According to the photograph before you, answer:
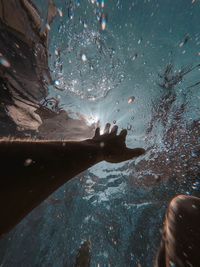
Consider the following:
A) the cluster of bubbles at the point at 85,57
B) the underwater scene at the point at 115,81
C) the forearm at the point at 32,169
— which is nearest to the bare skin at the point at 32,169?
the forearm at the point at 32,169

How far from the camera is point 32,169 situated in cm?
180

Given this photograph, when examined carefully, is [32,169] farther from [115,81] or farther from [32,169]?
[115,81]

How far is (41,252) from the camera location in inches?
1195

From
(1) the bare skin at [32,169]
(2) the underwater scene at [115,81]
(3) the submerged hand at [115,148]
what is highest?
(2) the underwater scene at [115,81]

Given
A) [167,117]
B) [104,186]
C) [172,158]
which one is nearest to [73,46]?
[167,117]

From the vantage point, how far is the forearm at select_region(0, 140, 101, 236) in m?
1.72

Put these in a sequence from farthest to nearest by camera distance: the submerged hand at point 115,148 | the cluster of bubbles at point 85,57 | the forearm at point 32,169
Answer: the cluster of bubbles at point 85,57, the submerged hand at point 115,148, the forearm at point 32,169

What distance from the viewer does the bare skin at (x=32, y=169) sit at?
5.66 feet

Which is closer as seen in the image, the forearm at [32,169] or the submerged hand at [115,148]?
the forearm at [32,169]

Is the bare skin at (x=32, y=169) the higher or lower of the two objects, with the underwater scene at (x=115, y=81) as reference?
lower

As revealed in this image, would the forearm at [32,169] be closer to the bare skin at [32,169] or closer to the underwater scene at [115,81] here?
the bare skin at [32,169]

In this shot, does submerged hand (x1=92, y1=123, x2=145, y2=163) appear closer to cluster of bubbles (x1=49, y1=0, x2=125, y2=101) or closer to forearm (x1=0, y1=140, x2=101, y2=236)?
forearm (x1=0, y1=140, x2=101, y2=236)

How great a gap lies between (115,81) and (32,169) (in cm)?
797

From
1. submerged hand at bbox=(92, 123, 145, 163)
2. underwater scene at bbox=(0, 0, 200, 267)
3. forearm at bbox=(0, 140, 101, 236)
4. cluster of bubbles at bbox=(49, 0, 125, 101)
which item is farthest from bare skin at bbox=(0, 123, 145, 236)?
cluster of bubbles at bbox=(49, 0, 125, 101)
